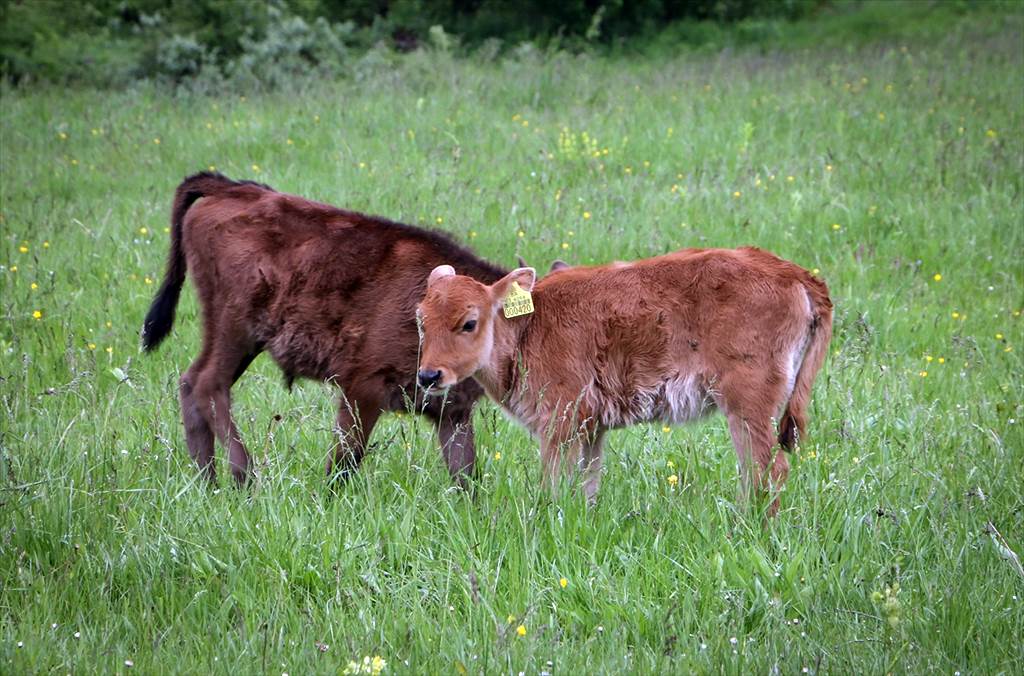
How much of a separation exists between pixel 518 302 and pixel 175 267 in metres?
2.23

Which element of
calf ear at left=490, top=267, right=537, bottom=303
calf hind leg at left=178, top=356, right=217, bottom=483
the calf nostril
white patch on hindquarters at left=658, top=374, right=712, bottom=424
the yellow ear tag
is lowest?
calf hind leg at left=178, top=356, right=217, bottom=483

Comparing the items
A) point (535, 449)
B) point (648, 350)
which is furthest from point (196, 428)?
point (648, 350)

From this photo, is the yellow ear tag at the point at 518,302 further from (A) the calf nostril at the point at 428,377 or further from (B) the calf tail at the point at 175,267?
(B) the calf tail at the point at 175,267

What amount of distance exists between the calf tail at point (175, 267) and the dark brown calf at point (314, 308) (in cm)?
2

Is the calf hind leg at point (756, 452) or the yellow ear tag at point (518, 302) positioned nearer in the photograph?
the calf hind leg at point (756, 452)

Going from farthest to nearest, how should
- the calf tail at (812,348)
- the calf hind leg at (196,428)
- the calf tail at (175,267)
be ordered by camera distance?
the calf tail at (175,267) → the calf hind leg at (196,428) → the calf tail at (812,348)

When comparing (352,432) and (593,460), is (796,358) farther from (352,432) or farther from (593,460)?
(352,432)

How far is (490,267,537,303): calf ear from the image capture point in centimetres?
593

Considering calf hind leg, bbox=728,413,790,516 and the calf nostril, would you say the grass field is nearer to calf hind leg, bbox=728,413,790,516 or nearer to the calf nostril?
calf hind leg, bbox=728,413,790,516

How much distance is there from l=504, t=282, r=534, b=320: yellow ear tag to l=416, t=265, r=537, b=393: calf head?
0.10 ft

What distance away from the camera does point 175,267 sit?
22.3 feet

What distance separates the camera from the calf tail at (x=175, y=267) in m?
6.62

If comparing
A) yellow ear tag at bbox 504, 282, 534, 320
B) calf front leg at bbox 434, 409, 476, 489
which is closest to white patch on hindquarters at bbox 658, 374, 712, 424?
yellow ear tag at bbox 504, 282, 534, 320

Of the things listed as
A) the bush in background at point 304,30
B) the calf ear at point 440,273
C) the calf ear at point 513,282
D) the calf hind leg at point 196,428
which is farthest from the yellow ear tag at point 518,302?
the bush in background at point 304,30
